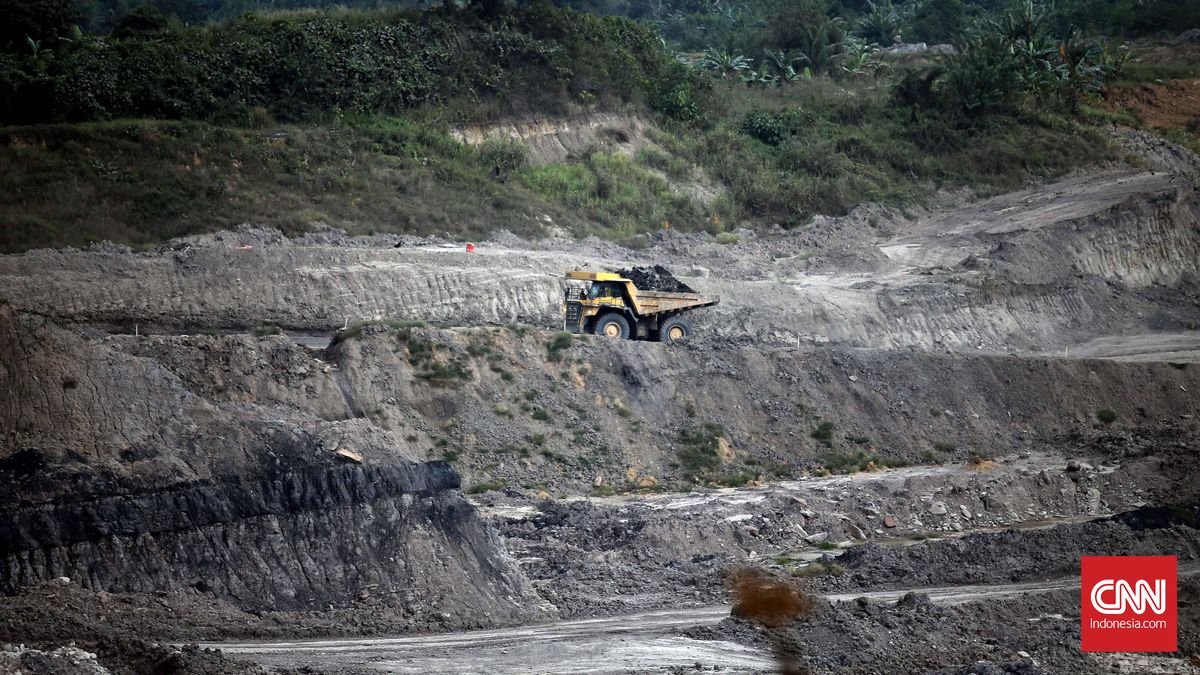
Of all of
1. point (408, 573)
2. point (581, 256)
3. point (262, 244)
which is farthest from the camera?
point (581, 256)

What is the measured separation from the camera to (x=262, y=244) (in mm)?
39656

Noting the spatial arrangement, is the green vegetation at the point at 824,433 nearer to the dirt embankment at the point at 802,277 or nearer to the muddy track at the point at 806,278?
the dirt embankment at the point at 802,277

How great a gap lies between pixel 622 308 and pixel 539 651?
52.1 feet

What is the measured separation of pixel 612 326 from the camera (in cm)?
3641

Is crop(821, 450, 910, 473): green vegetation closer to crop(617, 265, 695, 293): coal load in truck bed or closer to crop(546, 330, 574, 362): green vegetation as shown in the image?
crop(617, 265, 695, 293): coal load in truck bed

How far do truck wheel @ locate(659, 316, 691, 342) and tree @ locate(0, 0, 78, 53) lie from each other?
25.0m

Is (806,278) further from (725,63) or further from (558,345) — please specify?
(725,63)

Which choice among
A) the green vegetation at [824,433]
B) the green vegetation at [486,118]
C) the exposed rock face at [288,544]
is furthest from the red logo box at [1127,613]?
the green vegetation at [486,118]

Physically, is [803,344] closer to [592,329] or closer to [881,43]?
[592,329]

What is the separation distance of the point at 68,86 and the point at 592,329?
1922cm

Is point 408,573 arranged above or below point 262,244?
below

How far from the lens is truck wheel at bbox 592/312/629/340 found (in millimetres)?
36312

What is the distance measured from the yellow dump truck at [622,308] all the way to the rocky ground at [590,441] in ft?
5.07

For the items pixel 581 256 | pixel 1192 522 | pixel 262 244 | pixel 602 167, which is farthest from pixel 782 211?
pixel 1192 522
